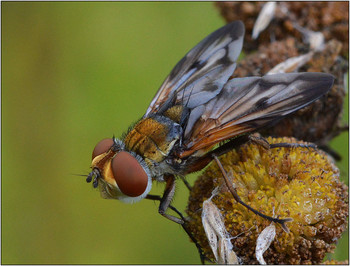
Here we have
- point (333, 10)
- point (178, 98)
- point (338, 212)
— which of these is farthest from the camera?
point (333, 10)

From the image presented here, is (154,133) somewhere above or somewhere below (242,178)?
above

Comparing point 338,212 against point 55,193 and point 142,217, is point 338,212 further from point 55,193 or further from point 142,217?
point 55,193

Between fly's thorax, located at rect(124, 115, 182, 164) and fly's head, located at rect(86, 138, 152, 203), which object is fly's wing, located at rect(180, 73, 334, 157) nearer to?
fly's thorax, located at rect(124, 115, 182, 164)

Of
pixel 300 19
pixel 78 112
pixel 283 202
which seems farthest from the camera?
pixel 78 112

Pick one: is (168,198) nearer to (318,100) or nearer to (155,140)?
(155,140)

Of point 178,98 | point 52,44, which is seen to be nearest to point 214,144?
point 178,98

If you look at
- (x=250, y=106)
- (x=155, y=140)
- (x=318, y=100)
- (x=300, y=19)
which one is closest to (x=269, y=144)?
(x=250, y=106)

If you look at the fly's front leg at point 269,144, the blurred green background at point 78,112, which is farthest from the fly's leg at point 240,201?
the blurred green background at point 78,112

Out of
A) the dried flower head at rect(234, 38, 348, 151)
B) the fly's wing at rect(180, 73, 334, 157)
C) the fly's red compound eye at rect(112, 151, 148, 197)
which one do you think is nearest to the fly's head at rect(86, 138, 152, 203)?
the fly's red compound eye at rect(112, 151, 148, 197)
